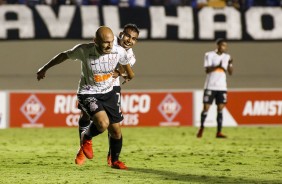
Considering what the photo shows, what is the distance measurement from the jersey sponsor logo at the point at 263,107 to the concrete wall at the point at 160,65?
6.64 feet

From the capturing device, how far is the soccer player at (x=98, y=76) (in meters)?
10.6

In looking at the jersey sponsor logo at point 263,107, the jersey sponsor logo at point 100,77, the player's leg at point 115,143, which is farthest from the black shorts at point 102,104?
the jersey sponsor logo at point 263,107

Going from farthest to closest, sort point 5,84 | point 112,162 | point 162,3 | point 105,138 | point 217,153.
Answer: point 162,3 < point 5,84 < point 105,138 < point 217,153 < point 112,162

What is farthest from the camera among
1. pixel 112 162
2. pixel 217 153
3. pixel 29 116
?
pixel 29 116

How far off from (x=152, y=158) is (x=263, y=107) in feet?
31.8

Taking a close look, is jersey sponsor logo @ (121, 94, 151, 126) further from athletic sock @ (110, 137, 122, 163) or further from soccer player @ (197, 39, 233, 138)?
athletic sock @ (110, 137, 122, 163)

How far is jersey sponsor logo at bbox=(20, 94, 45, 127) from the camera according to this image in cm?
2114

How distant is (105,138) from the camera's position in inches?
724

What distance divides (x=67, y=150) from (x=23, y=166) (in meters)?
3.05

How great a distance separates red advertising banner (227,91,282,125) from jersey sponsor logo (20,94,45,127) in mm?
5303

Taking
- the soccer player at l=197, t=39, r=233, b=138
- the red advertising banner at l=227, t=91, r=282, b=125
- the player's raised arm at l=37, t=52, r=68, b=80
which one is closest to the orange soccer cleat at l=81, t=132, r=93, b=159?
the player's raised arm at l=37, t=52, r=68, b=80

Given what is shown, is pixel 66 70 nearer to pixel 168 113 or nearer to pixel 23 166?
pixel 168 113

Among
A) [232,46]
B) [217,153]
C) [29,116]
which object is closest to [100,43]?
[217,153]

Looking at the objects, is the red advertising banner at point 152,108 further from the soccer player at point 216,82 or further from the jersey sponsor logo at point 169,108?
the soccer player at point 216,82
